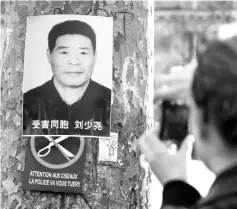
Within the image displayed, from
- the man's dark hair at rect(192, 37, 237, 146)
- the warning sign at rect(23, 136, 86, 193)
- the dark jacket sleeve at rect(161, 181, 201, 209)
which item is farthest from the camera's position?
the warning sign at rect(23, 136, 86, 193)

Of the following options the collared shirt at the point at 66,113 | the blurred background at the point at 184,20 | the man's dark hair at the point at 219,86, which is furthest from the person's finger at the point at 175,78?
the blurred background at the point at 184,20

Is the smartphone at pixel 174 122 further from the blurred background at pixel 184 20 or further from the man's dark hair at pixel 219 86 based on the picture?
the blurred background at pixel 184 20

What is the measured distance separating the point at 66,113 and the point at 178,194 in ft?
3.16

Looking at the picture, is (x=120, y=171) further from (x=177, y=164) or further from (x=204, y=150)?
(x=204, y=150)

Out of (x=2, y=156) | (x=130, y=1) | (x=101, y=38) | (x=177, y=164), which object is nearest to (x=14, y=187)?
(x=2, y=156)

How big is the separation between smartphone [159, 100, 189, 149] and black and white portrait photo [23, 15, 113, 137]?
848 millimetres

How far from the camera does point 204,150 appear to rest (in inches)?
50.5

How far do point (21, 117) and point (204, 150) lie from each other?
4.10ft

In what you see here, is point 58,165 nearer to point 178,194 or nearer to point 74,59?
point 74,59

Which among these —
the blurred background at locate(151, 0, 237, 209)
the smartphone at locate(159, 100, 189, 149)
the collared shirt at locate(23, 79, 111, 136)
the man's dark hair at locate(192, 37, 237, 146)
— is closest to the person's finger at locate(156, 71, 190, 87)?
the smartphone at locate(159, 100, 189, 149)

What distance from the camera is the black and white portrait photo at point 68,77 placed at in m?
2.31

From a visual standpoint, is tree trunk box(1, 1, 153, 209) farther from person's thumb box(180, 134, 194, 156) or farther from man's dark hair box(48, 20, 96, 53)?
person's thumb box(180, 134, 194, 156)

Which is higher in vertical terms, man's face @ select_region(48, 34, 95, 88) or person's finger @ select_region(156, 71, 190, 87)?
man's face @ select_region(48, 34, 95, 88)

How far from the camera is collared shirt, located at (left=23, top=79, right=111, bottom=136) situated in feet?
7.56
